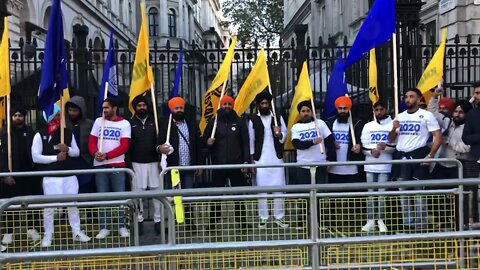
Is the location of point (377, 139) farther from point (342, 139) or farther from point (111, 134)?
point (111, 134)

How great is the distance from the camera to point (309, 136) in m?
7.92

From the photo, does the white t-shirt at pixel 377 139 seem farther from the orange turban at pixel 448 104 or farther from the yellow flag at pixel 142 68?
the yellow flag at pixel 142 68

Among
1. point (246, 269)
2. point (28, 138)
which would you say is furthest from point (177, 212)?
point (28, 138)

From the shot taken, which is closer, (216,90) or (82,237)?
(82,237)

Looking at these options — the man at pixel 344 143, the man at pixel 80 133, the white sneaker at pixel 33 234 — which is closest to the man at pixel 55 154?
Answer: the man at pixel 80 133

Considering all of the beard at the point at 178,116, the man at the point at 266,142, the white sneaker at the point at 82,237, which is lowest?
the white sneaker at the point at 82,237

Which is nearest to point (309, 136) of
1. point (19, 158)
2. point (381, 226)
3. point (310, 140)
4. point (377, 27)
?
point (310, 140)

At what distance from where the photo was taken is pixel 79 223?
6363 mm

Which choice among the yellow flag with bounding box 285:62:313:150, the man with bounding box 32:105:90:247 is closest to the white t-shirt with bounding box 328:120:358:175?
the yellow flag with bounding box 285:62:313:150

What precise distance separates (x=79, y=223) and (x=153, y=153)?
1862 millimetres

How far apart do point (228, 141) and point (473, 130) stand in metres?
3.35

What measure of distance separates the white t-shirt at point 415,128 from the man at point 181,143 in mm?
2910

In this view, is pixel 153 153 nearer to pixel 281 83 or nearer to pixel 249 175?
pixel 249 175

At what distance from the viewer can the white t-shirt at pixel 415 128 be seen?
7.46 m
